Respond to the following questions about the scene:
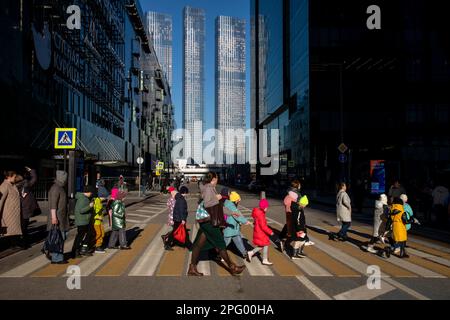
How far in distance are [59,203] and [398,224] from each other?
7508 millimetres

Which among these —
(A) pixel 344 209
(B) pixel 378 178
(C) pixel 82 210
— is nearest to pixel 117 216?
(C) pixel 82 210

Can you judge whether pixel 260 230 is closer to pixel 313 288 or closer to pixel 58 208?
pixel 313 288

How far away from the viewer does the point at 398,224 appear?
943cm

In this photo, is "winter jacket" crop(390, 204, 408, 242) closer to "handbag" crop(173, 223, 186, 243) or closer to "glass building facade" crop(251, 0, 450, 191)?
"handbag" crop(173, 223, 186, 243)

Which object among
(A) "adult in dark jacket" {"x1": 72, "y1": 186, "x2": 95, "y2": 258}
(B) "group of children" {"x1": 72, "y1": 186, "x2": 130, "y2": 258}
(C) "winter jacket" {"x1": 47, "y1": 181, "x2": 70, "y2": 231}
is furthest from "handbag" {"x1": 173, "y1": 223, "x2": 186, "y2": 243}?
(C) "winter jacket" {"x1": 47, "y1": 181, "x2": 70, "y2": 231}

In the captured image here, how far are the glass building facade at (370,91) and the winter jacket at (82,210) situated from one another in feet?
129

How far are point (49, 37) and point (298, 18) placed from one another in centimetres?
4157

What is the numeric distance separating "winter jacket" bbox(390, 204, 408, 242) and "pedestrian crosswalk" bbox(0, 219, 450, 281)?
502 mm

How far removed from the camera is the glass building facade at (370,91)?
47906 mm

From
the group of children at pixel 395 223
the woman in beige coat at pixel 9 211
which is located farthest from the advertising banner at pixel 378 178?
the woman in beige coat at pixel 9 211

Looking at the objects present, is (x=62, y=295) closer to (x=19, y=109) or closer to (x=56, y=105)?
(x=19, y=109)

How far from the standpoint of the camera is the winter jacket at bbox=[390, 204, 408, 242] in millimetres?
9414

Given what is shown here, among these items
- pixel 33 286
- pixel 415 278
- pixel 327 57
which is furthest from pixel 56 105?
pixel 327 57

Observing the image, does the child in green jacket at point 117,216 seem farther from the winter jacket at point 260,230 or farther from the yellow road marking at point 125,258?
the winter jacket at point 260,230
